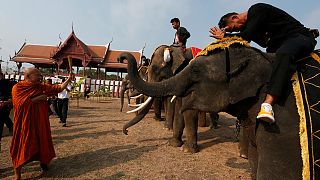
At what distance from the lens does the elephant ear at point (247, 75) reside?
2.41 meters

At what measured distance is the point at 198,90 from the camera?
251 cm

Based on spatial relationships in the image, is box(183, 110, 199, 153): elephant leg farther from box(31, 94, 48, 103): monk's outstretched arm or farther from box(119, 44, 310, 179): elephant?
box(119, 44, 310, 179): elephant

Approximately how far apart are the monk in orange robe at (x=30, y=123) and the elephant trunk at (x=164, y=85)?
302 centimetres

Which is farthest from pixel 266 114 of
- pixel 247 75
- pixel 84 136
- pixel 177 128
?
pixel 84 136

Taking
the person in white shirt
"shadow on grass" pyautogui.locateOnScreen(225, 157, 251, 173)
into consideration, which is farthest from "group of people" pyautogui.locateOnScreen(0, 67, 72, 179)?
the person in white shirt

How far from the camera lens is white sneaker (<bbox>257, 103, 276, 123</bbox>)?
221 cm

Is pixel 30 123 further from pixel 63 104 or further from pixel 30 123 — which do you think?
pixel 63 104

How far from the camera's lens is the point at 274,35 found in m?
2.73

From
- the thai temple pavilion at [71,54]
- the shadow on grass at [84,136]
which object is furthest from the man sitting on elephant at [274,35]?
the thai temple pavilion at [71,54]

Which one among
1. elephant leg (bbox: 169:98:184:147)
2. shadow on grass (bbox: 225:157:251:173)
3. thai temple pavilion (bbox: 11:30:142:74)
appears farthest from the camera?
thai temple pavilion (bbox: 11:30:142:74)

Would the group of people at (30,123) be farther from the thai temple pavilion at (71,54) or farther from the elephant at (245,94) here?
the thai temple pavilion at (71,54)

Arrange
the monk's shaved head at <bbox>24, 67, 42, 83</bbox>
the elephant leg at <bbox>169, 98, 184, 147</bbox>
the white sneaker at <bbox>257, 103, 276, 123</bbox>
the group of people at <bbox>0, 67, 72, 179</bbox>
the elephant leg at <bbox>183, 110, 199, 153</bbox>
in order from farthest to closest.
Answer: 1. the elephant leg at <bbox>169, 98, 184, 147</bbox>
2. the elephant leg at <bbox>183, 110, 199, 153</bbox>
3. the monk's shaved head at <bbox>24, 67, 42, 83</bbox>
4. the group of people at <bbox>0, 67, 72, 179</bbox>
5. the white sneaker at <bbox>257, 103, 276, 123</bbox>

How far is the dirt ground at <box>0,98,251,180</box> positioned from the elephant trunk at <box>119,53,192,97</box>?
281cm

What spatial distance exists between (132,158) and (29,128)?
2.16 metres
